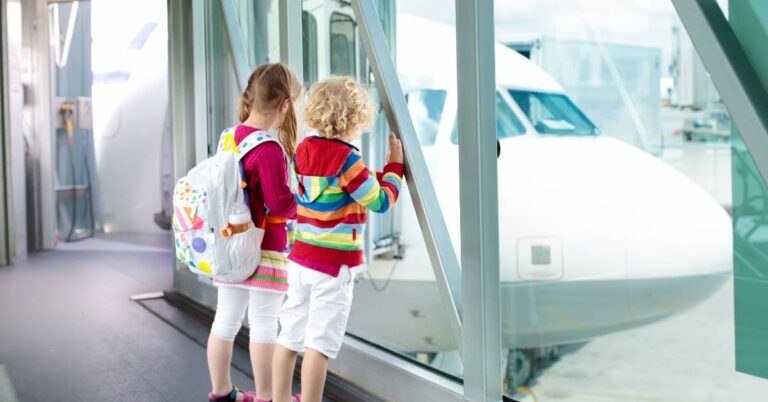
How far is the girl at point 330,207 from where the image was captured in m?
2.15

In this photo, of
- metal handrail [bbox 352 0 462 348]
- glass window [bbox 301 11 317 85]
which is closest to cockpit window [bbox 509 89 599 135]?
metal handrail [bbox 352 0 462 348]

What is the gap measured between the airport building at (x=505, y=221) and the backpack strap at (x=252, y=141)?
15mm

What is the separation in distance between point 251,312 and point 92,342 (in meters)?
1.58

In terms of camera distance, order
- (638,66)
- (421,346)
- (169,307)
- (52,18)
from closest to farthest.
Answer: (638,66) < (421,346) < (169,307) < (52,18)

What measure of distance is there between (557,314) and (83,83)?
737cm

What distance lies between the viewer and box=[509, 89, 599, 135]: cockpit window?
7.57ft

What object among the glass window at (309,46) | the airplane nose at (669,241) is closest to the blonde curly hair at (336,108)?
the airplane nose at (669,241)

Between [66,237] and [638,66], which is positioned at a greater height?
[638,66]

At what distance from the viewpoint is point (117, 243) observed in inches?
305

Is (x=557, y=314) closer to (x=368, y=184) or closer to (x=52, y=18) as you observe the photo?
(x=368, y=184)

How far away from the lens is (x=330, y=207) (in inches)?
86.5

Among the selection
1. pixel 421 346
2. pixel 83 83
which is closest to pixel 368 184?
pixel 421 346

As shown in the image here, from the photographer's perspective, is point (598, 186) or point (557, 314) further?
point (557, 314)

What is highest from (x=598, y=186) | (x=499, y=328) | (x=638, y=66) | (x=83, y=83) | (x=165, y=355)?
(x=83, y=83)
